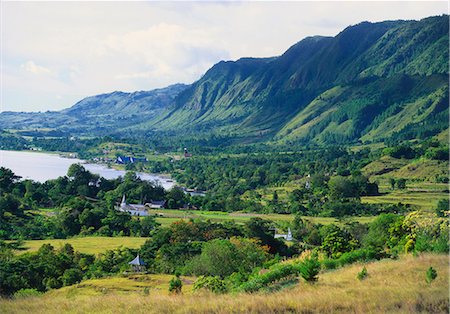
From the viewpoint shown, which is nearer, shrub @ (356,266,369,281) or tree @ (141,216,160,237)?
shrub @ (356,266,369,281)

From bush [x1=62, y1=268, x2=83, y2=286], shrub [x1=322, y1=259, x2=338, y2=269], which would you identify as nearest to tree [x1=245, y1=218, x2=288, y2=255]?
bush [x1=62, y1=268, x2=83, y2=286]

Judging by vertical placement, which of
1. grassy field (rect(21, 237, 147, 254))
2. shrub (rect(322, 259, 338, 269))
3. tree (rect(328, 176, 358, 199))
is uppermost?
shrub (rect(322, 259, 338, 269))

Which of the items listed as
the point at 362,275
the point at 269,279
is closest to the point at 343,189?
the point at 269,279

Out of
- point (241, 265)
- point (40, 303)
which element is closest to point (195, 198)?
point (241, 265)

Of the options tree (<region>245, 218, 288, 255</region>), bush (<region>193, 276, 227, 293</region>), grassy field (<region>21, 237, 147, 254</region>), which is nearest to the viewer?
bush (<region>193, 276, 227, 293</region>)

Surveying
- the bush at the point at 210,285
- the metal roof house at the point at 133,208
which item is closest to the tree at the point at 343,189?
the metal roof house at the point at 133,208

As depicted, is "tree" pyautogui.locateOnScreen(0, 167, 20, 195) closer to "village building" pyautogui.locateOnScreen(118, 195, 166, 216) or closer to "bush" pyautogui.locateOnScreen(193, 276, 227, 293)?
"village building" pyautogui.locateOnScreen(118, 195, 166, 216)

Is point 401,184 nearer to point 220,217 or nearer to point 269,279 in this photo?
point 220,217

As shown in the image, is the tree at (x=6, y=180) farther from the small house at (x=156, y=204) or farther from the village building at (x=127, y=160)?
the village building at (x=127, y=160)
